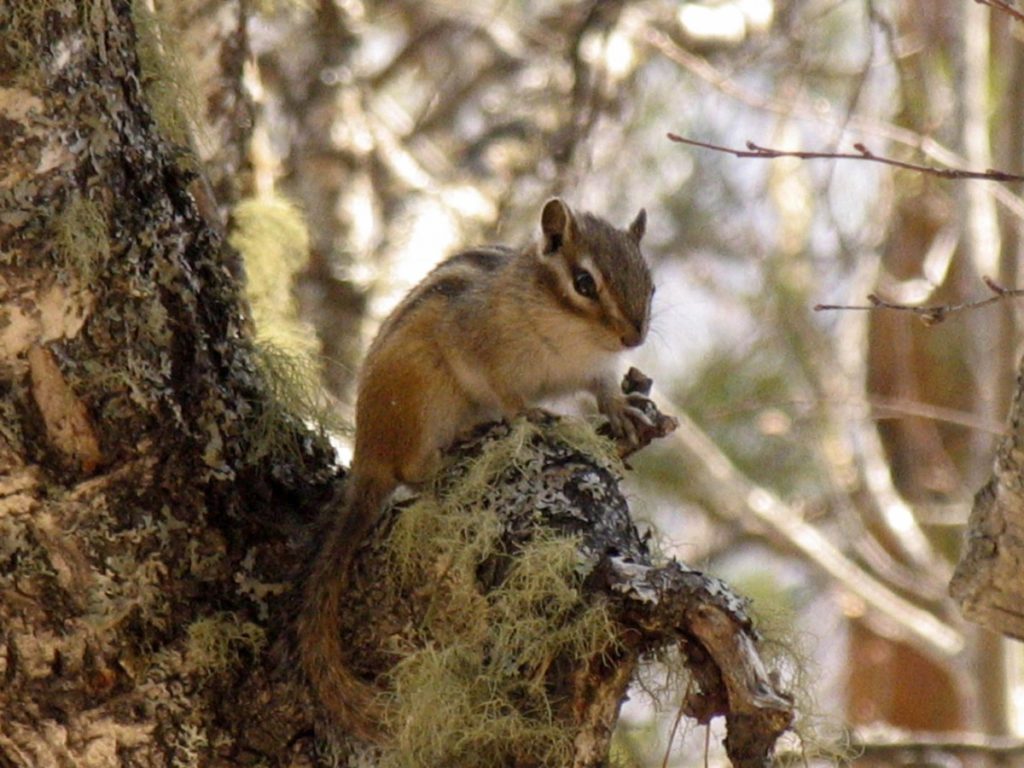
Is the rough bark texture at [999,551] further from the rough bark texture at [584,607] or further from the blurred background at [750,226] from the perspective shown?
the blurred background at [750,226]

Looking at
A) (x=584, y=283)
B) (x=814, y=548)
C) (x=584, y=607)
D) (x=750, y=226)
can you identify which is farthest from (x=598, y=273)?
(x=750, y=226)

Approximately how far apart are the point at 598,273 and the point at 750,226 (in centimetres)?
282

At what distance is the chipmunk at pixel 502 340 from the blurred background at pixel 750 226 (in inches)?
12.3

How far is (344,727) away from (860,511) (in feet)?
14.6

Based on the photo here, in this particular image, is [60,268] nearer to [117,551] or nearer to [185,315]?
[185,315]

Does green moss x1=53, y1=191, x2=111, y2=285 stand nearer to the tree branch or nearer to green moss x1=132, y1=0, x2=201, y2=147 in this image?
green moss x1=132, y1=0, x2=201, y2=147

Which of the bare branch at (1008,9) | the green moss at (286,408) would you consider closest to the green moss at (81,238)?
the green moss at (286,408)

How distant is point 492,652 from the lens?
86.3 inches

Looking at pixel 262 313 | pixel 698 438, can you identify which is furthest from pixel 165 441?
pixel 698 438

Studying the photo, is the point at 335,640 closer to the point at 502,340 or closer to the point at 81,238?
the point at 81,238

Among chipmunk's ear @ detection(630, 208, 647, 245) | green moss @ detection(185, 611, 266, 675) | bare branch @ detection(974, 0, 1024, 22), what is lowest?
green moss @ detection(185, 611, 266, 675)

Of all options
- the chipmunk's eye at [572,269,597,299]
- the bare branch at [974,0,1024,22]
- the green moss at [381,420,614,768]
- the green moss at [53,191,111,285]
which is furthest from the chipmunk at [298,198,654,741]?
the bare branch at [974,0,1024,22]

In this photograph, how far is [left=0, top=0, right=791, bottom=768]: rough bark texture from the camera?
2131 millimetres

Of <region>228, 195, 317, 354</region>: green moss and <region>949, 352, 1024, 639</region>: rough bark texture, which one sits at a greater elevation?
<region>228, 195, 317, 354</region>: green moss
